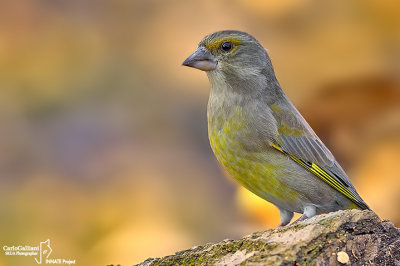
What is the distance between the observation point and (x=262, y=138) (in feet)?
15.8

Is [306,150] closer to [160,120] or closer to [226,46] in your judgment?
[226,46]

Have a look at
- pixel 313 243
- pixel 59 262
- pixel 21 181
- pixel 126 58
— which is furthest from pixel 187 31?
pixel 313 243

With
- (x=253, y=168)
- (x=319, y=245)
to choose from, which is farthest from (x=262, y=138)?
(x=319, y=245)

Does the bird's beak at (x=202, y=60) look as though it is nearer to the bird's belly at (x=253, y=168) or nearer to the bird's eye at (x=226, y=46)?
the bird's eye at (x=226, y=46)

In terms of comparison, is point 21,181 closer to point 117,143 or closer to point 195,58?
point 117,143

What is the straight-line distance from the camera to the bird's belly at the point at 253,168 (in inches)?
186

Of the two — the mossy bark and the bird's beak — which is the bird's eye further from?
the mossy bark

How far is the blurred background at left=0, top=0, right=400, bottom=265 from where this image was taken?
252 inches

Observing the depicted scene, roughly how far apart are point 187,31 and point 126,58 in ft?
2.19

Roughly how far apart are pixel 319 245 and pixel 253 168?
4.12 ft

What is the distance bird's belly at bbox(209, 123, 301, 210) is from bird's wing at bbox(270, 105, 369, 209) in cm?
17

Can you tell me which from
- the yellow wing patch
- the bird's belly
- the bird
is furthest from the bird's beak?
the yellow wing patch

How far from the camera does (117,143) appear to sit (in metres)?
7.21

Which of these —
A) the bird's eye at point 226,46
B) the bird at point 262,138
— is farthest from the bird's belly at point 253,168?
the bird's eye at point 226,46
